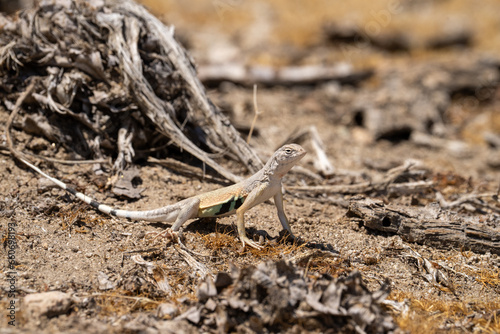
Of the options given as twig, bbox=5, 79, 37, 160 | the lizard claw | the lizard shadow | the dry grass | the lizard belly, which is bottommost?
the dry grass

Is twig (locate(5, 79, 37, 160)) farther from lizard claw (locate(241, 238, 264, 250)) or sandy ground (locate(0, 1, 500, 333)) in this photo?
lizard claw (locate(241, 238, 264, 250))

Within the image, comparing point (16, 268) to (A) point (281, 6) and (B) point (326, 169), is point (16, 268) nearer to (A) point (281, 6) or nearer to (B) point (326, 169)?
(B) point (326, 169)

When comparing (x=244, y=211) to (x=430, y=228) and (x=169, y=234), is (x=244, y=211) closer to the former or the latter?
(x=169, y=234)

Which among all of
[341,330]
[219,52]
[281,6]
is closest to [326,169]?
[341,330]

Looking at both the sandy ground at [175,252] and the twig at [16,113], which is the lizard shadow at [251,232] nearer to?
the sandy ground at [175,252]

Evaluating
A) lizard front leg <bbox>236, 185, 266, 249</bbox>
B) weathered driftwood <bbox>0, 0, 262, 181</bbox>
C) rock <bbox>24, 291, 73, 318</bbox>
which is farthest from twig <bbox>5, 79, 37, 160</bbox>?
lizard front leg <bbox>236, 185, 266, 249</bbox>

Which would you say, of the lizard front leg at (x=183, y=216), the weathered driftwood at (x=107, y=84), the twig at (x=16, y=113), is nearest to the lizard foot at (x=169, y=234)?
the lizard front leg at (x=183, y=216)

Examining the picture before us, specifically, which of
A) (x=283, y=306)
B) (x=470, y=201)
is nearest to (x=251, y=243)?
(x=283, y=306)
